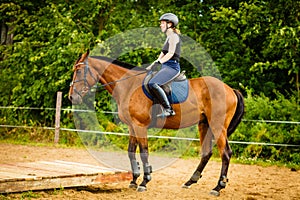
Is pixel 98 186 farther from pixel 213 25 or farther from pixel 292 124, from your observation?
pixel 213 25

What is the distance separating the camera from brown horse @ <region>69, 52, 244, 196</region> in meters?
6.74

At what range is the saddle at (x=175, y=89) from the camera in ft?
22.4

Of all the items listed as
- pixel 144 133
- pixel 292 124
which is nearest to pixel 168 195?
pixel 144 133

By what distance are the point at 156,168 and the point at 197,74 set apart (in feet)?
21.7

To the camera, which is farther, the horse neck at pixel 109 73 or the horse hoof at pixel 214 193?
the horse neck at pixel 109 73

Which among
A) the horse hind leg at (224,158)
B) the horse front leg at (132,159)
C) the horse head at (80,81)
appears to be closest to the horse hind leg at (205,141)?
the horse hind leg at (224,158)

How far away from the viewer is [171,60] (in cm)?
680

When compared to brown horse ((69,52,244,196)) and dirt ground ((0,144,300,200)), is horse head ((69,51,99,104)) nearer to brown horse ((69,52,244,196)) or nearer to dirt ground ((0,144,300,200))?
brown horse ((69,52,244,196))

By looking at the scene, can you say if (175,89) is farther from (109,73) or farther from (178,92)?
(109,73)

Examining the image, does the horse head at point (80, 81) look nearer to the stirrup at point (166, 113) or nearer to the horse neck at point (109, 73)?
the horse neck at point (109, 73)

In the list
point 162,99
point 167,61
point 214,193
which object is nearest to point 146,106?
point 162,99

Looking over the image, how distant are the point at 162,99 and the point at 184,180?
1.99 meters

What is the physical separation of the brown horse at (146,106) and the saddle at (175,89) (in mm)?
81

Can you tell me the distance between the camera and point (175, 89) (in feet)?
22.8
